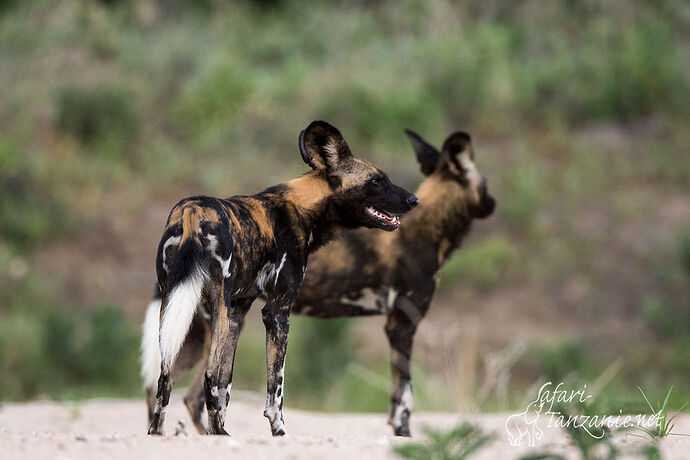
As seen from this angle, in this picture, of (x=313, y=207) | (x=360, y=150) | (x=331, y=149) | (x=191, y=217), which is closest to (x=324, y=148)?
(x=331, y=149)

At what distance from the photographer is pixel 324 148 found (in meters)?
5.23

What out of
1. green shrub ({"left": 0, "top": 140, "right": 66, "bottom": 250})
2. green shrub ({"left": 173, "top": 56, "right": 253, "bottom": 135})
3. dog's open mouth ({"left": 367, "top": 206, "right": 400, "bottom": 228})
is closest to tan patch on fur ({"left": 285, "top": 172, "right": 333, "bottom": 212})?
dog's open mouth ({"left": 367, "top": 206, "right": 400, "bottom": 228})

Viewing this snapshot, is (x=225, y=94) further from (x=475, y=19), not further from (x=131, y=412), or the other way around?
(x=131, y=412)

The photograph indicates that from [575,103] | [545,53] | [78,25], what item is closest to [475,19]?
[545,53]

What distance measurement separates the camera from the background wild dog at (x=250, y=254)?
4.31m

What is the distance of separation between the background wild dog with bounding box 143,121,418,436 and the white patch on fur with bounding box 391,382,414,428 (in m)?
1.36

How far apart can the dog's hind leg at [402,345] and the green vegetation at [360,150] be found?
380cm

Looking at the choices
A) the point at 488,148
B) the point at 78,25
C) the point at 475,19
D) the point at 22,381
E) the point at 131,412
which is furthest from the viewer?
the point at 475,19

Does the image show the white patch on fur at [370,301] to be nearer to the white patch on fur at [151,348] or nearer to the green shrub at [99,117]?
the white patch on fur at [151,348]

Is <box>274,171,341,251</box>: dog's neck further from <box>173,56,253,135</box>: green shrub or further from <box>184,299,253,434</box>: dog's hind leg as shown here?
<box>173,56,253,135</box>: green shrub

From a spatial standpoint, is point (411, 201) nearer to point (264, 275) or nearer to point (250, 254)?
point (264, 275)

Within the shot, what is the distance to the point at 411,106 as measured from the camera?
1598cm

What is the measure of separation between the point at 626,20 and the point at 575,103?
2.91m

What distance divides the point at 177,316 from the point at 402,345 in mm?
2600
